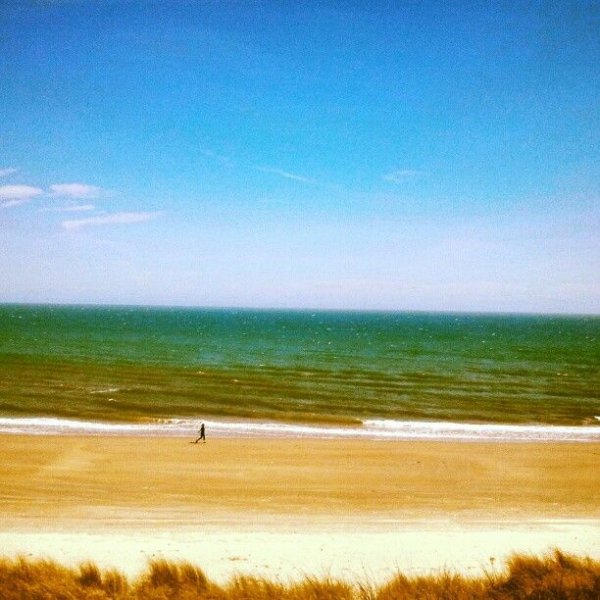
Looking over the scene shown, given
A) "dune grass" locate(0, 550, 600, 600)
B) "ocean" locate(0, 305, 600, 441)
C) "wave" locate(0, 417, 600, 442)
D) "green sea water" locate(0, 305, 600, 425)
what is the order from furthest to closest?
"green sea water" locate(0, 305, 600, 425), "ocean" locate(0, 305, 600, 441), "wave" locate(0, 417, 600, 442), "dune grass" locate(0, 550, 600, 600)

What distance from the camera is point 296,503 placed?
50.3 ft

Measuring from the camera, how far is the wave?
24.8 m

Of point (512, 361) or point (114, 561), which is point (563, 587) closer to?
point (114, 561)

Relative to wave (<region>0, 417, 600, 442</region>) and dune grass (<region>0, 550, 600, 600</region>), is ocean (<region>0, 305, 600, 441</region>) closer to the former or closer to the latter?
wave (<region>0, 417, 600, 442</region>)

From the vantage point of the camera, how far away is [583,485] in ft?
59.0

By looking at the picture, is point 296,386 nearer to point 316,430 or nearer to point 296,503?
point 316,430

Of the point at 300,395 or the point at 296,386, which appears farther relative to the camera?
the point at 296,386

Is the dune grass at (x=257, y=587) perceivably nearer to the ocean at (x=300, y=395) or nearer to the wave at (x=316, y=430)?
the wave at (x=316, y=430)

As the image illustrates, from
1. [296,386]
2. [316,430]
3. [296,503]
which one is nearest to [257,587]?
[296,503]

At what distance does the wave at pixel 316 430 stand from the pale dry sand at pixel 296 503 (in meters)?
1.52

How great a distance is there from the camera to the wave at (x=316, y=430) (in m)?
24.8

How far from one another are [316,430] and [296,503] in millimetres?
11065

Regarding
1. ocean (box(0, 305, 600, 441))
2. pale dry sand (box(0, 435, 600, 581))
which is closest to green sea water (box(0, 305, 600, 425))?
ocean (box(0, 305, 600, 441))

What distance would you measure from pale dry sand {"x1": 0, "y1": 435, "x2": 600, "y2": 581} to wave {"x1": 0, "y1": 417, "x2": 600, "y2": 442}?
1.52m
